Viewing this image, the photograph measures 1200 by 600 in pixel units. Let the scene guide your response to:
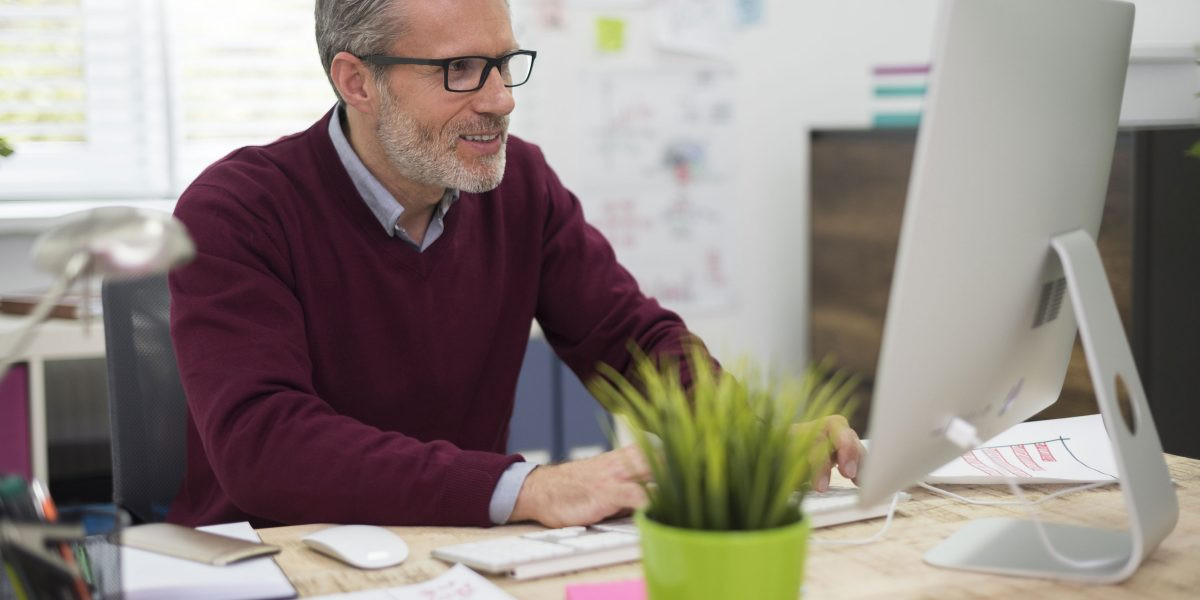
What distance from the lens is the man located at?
3.71ft

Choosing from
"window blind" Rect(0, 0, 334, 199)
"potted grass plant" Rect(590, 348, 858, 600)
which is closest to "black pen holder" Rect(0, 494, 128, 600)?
"potted grass plant" Rect(590, 348, 858, 600)

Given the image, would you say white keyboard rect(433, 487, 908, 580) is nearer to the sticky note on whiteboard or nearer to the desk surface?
the desk surface

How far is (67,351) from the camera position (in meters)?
2.29

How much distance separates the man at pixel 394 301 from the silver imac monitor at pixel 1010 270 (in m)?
0.28

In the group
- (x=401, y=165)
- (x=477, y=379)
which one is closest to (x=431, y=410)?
(x=477, y=379)

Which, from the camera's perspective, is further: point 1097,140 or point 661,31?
point 661,31

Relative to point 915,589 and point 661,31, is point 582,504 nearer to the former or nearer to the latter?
point 915,589

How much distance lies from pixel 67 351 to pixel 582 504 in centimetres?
156

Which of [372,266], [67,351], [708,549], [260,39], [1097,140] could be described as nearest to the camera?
[708,549]

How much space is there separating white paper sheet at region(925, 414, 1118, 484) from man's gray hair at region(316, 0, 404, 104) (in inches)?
33.0

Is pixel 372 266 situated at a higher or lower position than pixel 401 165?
lower

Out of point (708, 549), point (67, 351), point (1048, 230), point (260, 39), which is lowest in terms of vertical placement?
point (67, 351)

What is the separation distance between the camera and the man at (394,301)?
1132 millimetres

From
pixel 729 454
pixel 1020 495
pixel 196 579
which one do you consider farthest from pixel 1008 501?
pixel 196 579
